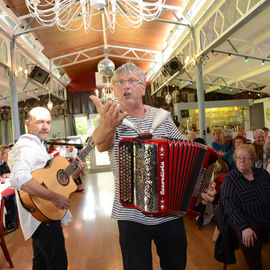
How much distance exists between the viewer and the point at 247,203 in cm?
240

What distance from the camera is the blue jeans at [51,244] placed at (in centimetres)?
185

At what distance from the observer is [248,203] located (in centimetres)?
240

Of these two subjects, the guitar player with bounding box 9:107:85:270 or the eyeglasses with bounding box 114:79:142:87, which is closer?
the eyeglasses with bounding box 114:79:142:87

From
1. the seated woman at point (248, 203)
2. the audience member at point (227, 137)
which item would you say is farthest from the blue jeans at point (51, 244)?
the audience member at point (227, 137)

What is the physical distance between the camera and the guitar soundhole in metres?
2.27

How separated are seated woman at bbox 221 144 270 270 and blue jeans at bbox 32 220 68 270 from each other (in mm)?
1469

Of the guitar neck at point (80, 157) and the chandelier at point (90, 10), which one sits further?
the chandelier at point (90, 10)

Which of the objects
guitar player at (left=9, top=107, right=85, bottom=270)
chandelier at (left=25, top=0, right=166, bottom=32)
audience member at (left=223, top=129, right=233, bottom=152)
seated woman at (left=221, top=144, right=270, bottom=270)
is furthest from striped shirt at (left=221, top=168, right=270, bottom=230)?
audience member at (left=223, top=129, right=233, bottom=152)

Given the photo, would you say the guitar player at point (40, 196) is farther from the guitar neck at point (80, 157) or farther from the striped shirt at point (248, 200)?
the striped shirt at point (248, 200)

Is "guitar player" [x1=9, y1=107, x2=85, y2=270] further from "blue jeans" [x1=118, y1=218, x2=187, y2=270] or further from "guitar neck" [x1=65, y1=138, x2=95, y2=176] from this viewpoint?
"blue jeans" [x1=118, y1=218, x2=187, y2=270]

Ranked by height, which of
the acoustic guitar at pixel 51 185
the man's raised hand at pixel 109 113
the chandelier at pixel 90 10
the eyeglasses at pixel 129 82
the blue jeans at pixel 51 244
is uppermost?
the chandelier at pixel 90 10

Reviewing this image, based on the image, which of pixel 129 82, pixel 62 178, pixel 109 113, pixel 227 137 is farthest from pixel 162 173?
pixel 227 137

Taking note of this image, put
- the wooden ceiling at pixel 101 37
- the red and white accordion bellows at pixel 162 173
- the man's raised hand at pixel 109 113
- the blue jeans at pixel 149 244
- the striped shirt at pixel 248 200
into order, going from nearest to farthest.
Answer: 1. the man's raised hand at pixel 109 113
2. the red and white accordion bellows at pixel 162 173
3. the blue jeans at pixel 149 244
4. the striped shirt at pixel 248 200
5. the wooden ceiling at pixel 101 37

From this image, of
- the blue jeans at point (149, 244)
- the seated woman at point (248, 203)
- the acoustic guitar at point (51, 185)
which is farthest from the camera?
the seated woman at point (248, 203)
